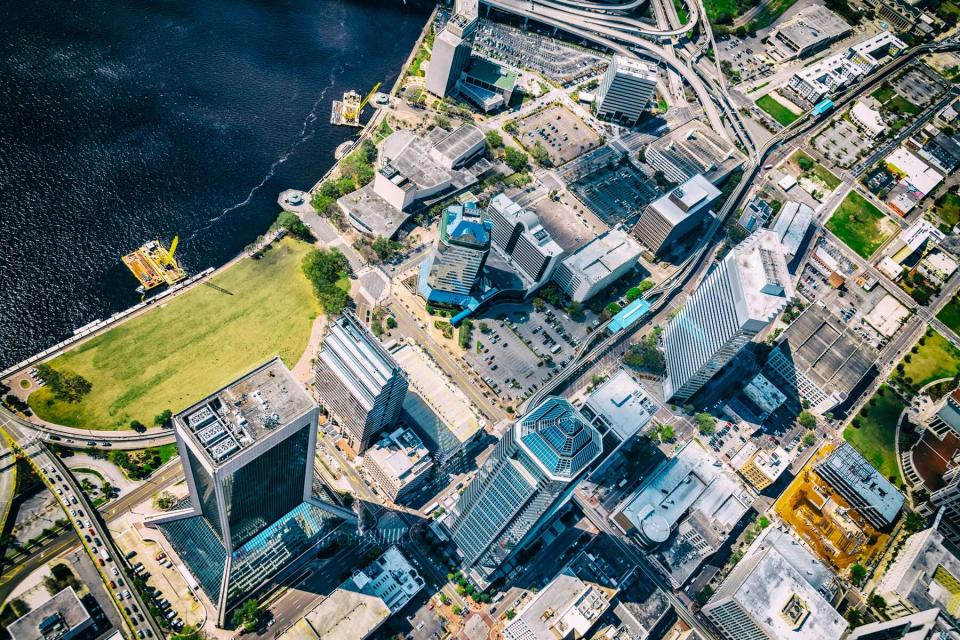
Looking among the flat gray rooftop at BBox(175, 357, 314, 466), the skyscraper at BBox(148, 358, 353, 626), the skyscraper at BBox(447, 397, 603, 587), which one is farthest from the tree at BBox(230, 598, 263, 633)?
the skyscraper at BBox(447, 397, 603, 587)

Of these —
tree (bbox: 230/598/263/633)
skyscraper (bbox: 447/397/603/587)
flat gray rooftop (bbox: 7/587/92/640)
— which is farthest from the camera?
tree (bbox: 230/598/263/633)

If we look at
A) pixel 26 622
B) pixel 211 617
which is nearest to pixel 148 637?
pixel 211 617

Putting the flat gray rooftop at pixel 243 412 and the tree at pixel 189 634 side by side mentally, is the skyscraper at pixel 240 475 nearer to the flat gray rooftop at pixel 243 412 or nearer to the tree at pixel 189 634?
the flat gray rooftop at pixel 243 412

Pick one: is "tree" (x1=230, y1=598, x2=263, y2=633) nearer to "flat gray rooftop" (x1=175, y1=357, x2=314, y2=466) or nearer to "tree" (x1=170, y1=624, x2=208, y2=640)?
"tree" (x1=170, y1=624, x2=208, y2=640)

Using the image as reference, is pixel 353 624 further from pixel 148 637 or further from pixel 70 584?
pixel 70 584

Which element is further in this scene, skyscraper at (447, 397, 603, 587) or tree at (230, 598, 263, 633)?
tree at (230, 598, 263, 633)

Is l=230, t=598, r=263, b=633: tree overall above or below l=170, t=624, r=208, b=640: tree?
below
